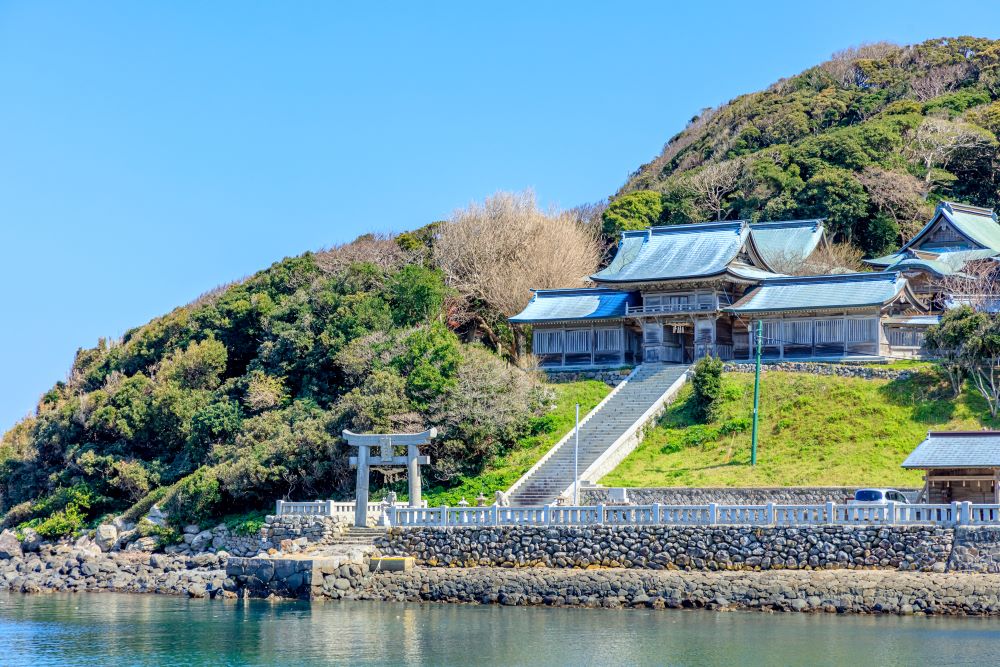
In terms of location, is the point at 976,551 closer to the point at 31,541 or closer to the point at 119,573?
the point at 119,573

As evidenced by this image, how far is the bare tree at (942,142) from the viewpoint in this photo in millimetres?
75500

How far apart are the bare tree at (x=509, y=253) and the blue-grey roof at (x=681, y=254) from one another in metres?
6.58

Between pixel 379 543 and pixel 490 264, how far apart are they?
27081 millimetres

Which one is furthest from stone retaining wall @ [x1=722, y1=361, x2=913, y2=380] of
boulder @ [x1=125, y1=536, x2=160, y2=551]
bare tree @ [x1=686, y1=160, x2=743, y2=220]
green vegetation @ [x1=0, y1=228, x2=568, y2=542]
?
bare tree @ [x1=686, y1=160, x2=743, y2=220]

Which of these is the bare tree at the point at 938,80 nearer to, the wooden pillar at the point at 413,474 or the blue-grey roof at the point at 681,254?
the blue-grey roof at the point at 681,254

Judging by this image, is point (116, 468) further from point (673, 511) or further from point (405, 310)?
point (673, 511)

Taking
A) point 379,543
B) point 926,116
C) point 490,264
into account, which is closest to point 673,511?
point 379,543

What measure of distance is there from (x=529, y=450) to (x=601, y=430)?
2.63m

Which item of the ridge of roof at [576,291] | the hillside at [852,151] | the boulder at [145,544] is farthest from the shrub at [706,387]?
the hillside at [852,151]

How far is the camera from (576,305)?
5778 cm

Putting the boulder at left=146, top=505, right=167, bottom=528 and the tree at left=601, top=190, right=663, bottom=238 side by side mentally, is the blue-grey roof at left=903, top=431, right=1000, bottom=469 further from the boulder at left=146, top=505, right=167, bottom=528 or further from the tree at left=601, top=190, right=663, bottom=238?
the tree at left=601, top=190, right=663, bottom=238

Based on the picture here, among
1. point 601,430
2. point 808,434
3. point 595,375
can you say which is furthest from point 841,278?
point 601,430

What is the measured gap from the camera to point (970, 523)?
3338 cm

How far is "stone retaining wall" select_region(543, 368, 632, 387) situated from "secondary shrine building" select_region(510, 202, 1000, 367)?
1342 millimetres
